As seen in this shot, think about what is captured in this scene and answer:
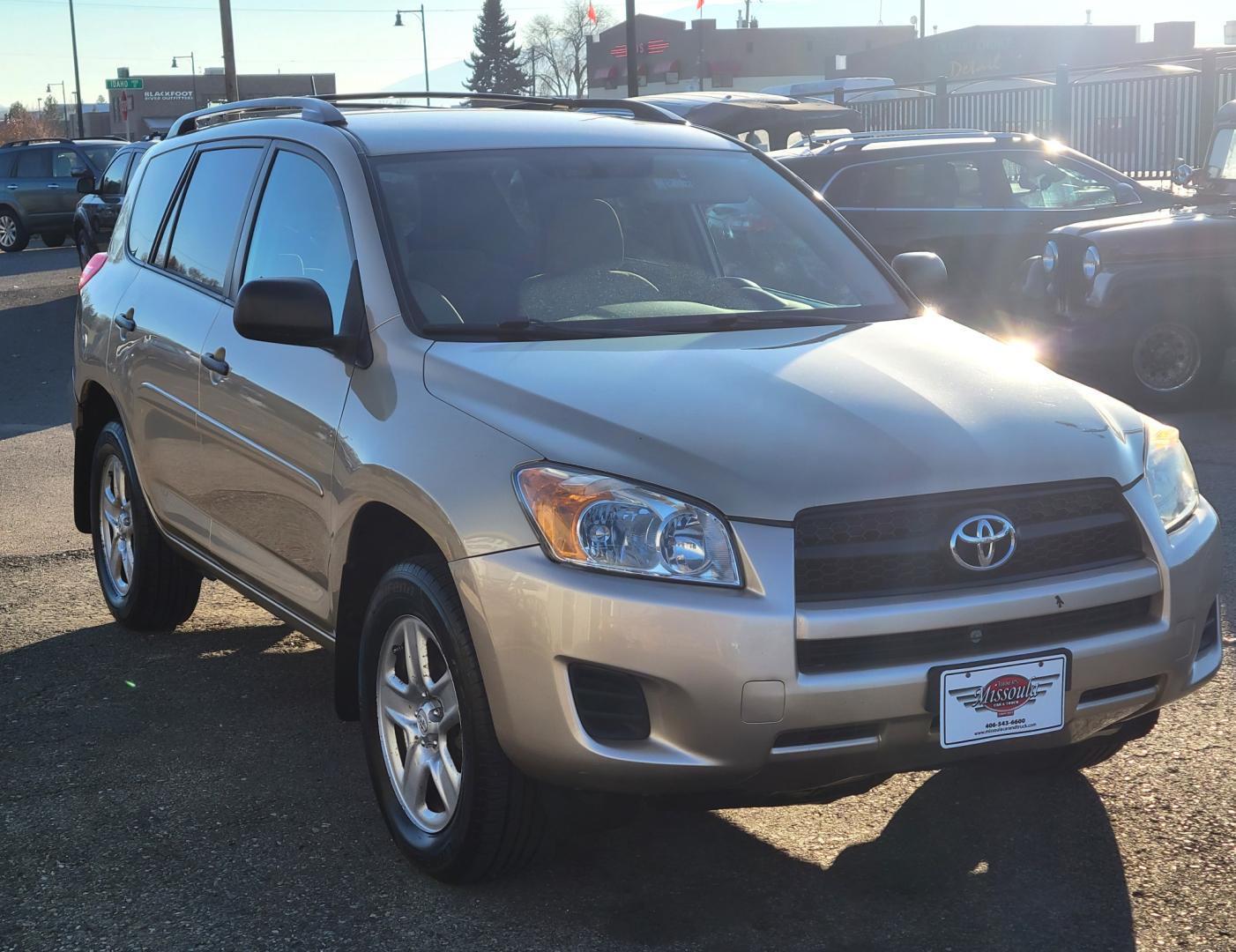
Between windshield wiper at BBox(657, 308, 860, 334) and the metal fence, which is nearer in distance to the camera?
windshield wiper at BBox(657, 308, 860, 334)

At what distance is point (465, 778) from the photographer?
3.21 metres

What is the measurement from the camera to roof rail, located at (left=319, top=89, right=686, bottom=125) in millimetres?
5207

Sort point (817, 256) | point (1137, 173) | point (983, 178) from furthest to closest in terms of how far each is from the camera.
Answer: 1. point (1137, 173)
2. point (983, 178)
3. point (817, 256)

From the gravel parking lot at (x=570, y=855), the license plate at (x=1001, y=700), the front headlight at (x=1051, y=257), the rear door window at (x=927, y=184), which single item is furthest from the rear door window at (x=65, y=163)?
the license plate at (x=1001, y=700)

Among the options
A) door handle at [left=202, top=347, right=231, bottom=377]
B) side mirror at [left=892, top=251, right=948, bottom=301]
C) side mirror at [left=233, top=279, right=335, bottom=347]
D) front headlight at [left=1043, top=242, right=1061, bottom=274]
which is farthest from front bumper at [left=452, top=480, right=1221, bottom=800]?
front headlight at [left=1043, top=242, right=1061, bottom=274]

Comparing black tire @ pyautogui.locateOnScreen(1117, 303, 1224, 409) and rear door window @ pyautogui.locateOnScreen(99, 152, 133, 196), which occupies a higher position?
rear door window @ pyautogui.locateOnScreen(99, 152, 133, 196)

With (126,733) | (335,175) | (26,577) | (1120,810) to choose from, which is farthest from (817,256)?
(26,577)

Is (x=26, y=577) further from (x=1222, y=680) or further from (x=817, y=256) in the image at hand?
(x=1222, y=680)

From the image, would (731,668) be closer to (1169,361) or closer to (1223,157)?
(1169,361)

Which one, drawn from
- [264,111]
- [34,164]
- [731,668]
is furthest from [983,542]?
[34,164]

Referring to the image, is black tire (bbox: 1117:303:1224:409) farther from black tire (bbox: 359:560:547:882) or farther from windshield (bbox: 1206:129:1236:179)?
black tire (bbox: 359:560:547:882)

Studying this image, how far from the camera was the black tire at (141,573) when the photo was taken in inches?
213

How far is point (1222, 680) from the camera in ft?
15.3

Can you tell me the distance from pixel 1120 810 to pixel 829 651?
1.31m
